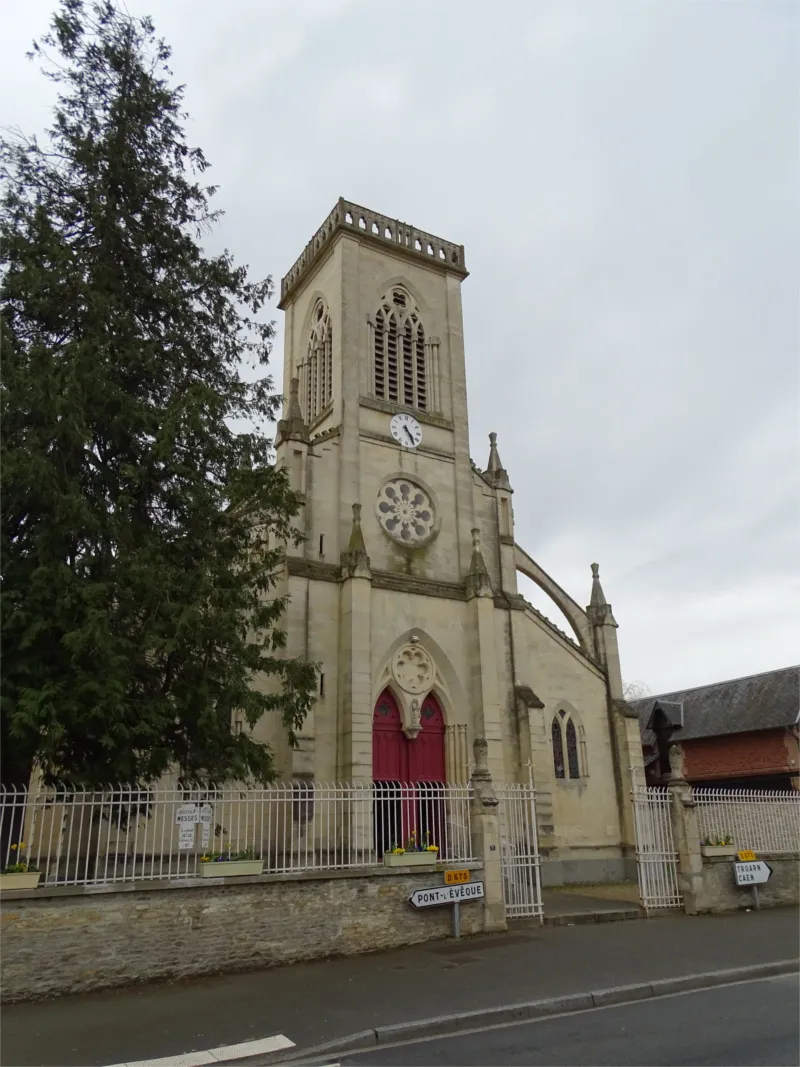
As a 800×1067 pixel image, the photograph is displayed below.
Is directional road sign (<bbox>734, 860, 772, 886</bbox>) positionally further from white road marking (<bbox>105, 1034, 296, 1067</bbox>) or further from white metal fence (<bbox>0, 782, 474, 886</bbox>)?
white road marking (<bbox>105, 1034, 296, 1067</bbox>)

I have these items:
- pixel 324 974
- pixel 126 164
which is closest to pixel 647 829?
pixel 324 974

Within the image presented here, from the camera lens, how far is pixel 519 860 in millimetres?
14242

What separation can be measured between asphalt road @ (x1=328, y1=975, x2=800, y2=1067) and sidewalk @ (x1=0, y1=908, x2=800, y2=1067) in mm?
716

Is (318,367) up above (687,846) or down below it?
above

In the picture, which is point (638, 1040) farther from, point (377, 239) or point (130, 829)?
point (377, 239)

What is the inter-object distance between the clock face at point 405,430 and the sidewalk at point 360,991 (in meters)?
14.7

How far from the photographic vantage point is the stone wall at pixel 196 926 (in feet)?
30.2

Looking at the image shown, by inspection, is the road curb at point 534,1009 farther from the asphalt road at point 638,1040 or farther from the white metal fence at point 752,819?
the white metal fence at point 752,819

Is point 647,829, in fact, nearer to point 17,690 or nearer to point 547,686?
point 547,686

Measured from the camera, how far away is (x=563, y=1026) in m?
7.90

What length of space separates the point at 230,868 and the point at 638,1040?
19.3 feet

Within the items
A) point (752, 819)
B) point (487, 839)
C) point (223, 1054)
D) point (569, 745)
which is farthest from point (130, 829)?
point (569, 745)

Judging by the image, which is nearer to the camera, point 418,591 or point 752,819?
point 752,819

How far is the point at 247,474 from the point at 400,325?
47.4 feet
